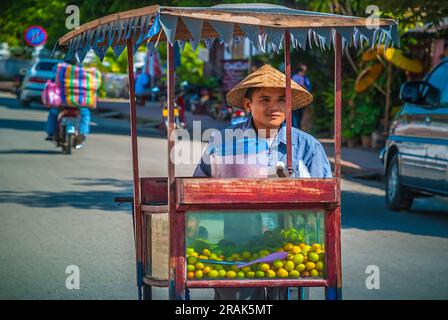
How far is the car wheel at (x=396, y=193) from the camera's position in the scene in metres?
12.3

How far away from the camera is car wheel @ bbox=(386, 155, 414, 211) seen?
1234 cm

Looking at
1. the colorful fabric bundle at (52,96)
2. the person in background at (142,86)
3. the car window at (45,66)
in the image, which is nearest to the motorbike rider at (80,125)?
the colorful fabric bundle at (52,96)

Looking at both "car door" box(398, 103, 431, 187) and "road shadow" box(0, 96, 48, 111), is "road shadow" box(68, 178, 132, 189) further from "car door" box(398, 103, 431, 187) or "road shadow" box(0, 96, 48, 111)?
"road shadow" box(0, 96, 48, 111)

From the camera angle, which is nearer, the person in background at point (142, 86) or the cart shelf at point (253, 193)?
the cart shelf at point (253, 193)

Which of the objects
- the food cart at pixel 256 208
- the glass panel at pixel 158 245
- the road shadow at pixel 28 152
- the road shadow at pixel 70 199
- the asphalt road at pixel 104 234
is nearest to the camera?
the food cart at pixel 256 208

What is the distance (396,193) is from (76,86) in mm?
7425

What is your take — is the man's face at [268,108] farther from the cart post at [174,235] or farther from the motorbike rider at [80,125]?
the motorbike rider at [80,125]

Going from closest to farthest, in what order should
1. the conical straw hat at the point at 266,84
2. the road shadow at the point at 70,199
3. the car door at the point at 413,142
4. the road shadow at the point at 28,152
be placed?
1. the conical straw hat at the point at 266,84
2. the car door at the point at 413,142
3. the road shadow at the point at 70,199
4. the road shadow at the point at 28,152

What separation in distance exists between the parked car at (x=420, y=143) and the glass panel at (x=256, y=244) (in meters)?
6.34

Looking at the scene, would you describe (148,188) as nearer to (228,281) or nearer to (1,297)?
(228,281)

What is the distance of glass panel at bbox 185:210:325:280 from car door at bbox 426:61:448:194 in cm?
633

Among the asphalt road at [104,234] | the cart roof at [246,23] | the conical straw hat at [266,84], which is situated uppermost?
the cart roof at [246,23]

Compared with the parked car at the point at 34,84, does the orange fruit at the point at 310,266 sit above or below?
below

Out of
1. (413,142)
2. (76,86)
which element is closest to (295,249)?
(413,142)
